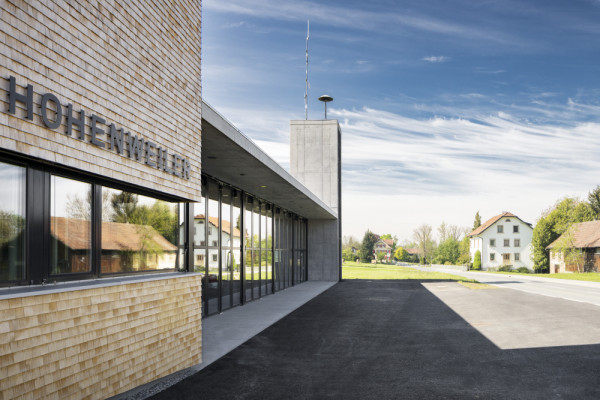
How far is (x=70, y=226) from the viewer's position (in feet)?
19.1

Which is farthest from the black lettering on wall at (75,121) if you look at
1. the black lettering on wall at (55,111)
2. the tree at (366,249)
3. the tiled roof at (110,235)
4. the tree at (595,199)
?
the tree at (366,249)

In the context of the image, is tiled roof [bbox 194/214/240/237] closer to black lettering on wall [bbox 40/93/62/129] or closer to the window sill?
the window sill

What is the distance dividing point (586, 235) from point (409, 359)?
5827 centimetres

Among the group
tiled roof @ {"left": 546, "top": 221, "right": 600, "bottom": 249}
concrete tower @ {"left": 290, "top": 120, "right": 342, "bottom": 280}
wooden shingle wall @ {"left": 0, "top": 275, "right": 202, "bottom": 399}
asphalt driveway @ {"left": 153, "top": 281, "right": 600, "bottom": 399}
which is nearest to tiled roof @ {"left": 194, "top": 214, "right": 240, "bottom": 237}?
asphalt driveway @ {"left": 153, "top": 281, "right": 600, "bottom": 399}

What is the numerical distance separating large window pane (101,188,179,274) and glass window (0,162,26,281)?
151 cm

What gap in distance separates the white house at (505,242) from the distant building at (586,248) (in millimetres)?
12264

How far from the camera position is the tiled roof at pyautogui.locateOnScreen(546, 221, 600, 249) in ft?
180

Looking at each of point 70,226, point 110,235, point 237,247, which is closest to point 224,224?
point 237,247

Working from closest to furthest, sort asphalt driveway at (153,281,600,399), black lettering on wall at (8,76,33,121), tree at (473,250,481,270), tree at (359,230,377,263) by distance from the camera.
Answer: black lettering on wall at (8,76,33,121)
asphalt driveway at (153,281,600,399)
tree at (473,250,481,270)
tree at (359,230,377,263)

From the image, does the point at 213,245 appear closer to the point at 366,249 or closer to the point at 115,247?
the point at 115,247

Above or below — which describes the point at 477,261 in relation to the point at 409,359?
below

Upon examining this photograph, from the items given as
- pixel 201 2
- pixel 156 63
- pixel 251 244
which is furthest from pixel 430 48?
pixel 156 63

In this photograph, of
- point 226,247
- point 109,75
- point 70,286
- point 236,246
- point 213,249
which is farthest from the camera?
point 236,246

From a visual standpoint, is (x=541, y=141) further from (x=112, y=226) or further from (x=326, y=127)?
(x=112, y=226)
